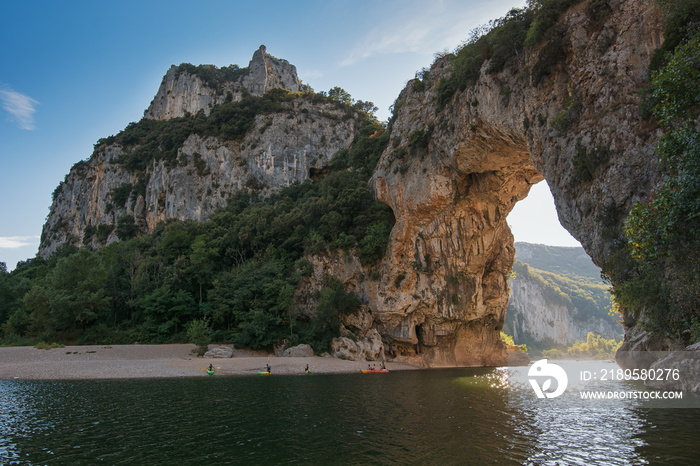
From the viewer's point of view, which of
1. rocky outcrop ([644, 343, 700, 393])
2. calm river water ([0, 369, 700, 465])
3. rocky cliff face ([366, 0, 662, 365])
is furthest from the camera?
rocky cliff face ([366, 0, 662, 365])

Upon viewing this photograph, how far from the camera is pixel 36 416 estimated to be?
1346 cm

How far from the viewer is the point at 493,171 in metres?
36.8

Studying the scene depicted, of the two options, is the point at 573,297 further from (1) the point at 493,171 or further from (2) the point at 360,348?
(2) the point at 360,348

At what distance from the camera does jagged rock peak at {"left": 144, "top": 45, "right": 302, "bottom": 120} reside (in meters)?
88.3

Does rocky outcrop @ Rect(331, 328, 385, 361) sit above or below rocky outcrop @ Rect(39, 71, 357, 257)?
below

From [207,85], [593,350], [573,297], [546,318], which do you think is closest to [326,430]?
[207,85]

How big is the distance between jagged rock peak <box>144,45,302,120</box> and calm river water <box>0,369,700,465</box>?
7993 centimetres

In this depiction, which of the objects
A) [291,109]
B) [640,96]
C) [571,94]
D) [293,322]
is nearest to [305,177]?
[291,109]

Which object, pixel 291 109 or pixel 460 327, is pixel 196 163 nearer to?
pixel 291 109

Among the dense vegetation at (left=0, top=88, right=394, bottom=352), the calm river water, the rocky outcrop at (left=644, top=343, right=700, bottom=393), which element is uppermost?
the dense vegetation at (left=0, top=88, right=394, bottom=352)

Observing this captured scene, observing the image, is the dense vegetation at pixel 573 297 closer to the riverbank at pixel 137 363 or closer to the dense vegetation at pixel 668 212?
the riverbank at pixel 137 363

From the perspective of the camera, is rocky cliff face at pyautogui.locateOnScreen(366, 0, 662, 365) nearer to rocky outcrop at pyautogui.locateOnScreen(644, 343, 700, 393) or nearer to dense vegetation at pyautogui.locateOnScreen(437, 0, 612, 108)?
dense vegetation at pyautogui.locateOnScreen(437, 0, 612, 108)

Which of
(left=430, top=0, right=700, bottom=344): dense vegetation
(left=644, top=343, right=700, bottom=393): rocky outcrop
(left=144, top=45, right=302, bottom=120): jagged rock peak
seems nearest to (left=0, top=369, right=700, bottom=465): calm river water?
(left=644, top=343, right=700, bottom=393): rocky outcrop

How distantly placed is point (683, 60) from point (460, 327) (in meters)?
34.9
